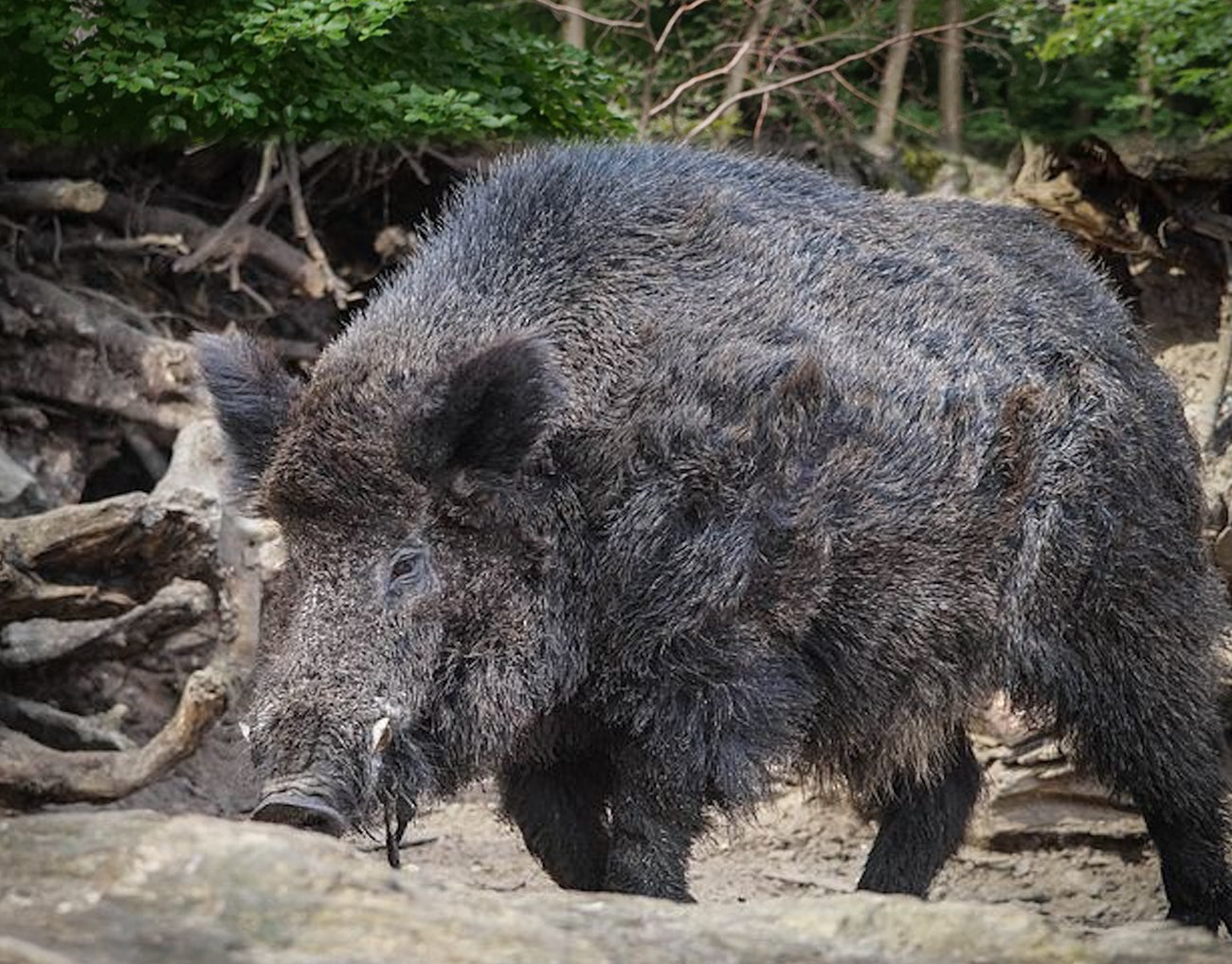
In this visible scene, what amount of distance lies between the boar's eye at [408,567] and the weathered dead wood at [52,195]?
3.13 m

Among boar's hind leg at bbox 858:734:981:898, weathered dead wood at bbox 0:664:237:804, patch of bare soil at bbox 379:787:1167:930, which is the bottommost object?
patch of bare soil at bbox 379:787:1167:930

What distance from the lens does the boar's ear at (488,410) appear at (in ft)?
13.5

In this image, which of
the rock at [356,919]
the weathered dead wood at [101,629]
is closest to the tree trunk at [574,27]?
the weathered dead wood at [101,629]

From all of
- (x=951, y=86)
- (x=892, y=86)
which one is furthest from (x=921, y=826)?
(x=951, y=86)

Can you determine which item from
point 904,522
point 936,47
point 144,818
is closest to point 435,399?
point 904,522

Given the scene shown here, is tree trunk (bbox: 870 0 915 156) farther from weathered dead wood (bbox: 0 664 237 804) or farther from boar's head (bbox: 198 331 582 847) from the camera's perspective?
boar's head (bbox: 198 331 582 847)

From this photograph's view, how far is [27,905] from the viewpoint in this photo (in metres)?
2.34

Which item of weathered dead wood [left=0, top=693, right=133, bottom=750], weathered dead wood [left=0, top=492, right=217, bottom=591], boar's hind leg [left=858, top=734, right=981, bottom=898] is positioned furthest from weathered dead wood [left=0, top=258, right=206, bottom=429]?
boar's hind leg [left=858, top=734, right=981, bottom=898]

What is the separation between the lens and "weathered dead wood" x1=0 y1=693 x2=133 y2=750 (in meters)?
5.90

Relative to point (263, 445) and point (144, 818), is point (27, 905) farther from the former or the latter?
point (263, 445)

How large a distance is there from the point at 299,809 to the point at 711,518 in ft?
3.75

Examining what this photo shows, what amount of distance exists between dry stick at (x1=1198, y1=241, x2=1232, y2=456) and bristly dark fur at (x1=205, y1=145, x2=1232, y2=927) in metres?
1.34

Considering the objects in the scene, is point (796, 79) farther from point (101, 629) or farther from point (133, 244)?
point (101, 629)

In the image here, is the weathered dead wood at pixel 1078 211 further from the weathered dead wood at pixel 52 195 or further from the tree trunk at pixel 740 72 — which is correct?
the weathered dead wood at pixel 52 195
